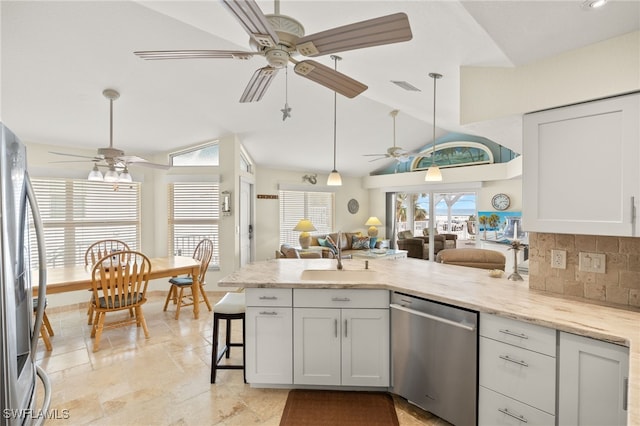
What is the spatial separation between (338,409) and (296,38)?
7.81ft

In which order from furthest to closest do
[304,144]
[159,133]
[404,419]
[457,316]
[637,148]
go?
1. [304,144]
2. [159,133]
3. [404,419]
4. [457,316]
5. [637,148]

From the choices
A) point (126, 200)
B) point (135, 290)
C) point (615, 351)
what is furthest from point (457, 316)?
point (126, 200)

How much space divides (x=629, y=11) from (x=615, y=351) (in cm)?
160


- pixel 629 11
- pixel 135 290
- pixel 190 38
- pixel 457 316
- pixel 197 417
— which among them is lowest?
pixel 197 417

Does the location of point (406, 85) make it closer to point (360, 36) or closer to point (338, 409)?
point (360, 36)

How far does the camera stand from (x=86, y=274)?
3.54 m

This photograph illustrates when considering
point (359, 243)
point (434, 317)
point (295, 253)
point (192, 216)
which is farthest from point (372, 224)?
point (434, 317)

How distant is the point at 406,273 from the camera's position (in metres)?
2.71

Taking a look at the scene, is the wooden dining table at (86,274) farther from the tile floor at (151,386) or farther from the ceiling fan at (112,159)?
the ceiling fan at (112,159)

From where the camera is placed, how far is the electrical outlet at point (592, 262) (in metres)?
1.94

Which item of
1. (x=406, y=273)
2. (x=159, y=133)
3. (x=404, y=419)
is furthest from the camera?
(x=159, y=133)

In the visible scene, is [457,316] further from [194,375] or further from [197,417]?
[194,375]

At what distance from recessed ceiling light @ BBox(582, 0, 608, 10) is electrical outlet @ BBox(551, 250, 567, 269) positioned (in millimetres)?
1402

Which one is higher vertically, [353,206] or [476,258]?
[353,206]
